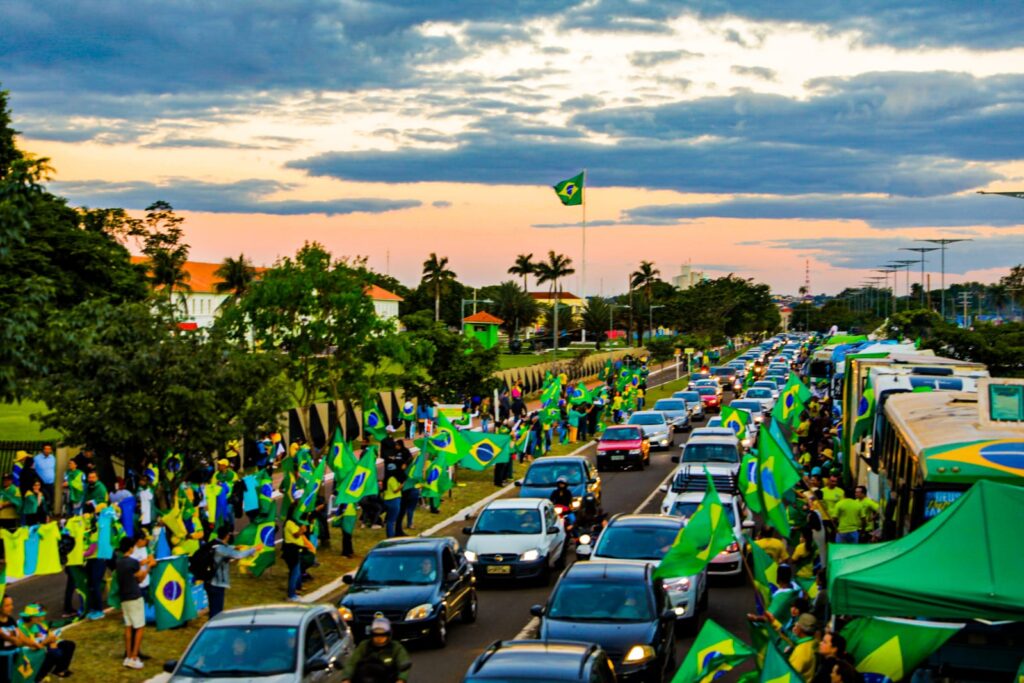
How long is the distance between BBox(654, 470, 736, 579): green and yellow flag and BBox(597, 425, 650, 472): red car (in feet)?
89.2

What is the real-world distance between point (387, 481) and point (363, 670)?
45.3ft

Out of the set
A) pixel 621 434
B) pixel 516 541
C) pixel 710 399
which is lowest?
pixel 710 399

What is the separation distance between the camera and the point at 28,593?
21.0 meters

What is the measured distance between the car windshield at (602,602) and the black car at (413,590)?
7.53ft

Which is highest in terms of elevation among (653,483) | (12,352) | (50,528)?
(12,352)

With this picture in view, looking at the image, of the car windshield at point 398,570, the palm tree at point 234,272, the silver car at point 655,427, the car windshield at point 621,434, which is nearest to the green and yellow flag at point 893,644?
the car windshield at point 398,570

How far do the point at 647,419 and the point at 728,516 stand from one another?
25.1 m

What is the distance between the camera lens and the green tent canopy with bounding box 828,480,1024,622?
11398 mm

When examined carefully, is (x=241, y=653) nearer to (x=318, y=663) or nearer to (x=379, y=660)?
(x=318, y=663)

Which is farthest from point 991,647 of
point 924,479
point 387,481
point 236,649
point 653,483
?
point 653,483

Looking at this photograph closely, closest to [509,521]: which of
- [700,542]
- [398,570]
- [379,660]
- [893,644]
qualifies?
[398,570]

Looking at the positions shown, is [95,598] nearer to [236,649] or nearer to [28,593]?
[28,593]

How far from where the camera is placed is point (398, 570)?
17.9m

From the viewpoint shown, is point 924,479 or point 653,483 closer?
point 924,479
